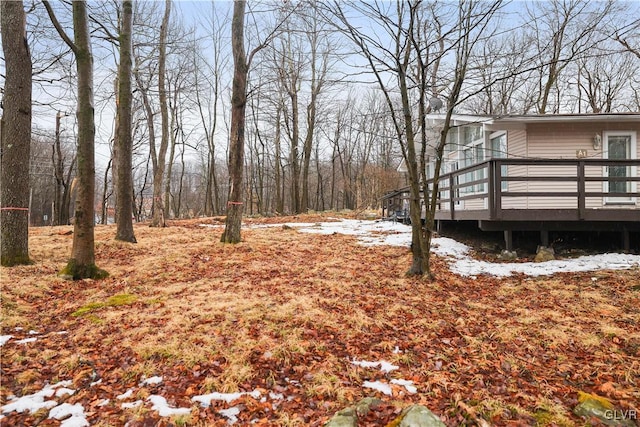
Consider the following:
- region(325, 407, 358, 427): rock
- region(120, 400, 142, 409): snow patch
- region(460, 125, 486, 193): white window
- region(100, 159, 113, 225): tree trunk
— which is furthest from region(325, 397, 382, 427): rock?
region(100, 159, 113, 225): tree trunk

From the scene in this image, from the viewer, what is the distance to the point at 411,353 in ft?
10.8

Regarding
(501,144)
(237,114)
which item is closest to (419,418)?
(237,114)

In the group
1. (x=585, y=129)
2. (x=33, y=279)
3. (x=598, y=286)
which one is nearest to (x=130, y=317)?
(x=33, y=279)

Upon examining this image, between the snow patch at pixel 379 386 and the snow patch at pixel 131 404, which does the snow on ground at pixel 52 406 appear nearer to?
the snow patch at pixel 131 404

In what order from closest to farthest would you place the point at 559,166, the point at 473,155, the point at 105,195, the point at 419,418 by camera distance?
the point at 419,418 → the point at 559,166 → the point at 473,155 → the point at 105,195

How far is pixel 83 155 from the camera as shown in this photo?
519 centimetres

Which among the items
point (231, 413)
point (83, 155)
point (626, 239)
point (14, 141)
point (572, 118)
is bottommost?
point (231, 413)

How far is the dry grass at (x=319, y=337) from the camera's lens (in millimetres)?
2607

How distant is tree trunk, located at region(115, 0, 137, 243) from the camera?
8.06 metres

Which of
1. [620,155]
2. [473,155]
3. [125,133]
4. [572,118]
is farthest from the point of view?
[473,155]

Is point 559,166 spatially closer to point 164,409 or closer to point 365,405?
point 365,405

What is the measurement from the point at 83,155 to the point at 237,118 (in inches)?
133

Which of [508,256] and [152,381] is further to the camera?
[508,256]

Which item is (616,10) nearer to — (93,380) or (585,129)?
(585,129)
